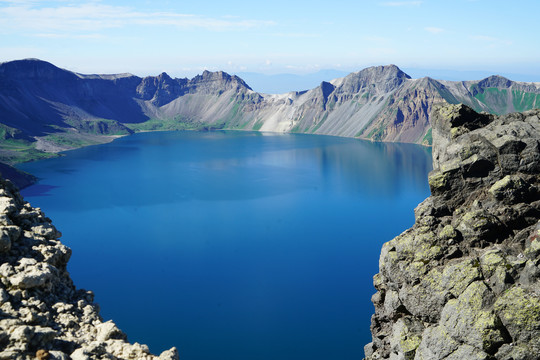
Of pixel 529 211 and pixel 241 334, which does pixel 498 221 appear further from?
pixel 241 334

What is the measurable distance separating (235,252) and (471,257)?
68115 millimetres

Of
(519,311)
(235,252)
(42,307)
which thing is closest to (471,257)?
(519,311)

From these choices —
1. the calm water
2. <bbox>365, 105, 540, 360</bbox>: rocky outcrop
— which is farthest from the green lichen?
the calm water

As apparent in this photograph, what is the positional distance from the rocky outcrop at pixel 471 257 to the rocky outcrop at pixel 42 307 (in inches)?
459

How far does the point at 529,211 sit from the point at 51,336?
70.5 feet

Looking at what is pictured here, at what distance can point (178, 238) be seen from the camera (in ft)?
312

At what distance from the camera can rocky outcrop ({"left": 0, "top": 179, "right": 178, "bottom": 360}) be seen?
13.6 meters

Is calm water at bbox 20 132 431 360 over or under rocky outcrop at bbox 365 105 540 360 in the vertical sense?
under

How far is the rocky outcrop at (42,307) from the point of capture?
44.5 ft

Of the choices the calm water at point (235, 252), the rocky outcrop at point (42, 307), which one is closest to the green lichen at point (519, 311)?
the rocky outcrop at point (42, 307)

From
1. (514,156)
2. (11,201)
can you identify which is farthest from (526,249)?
(11,201)

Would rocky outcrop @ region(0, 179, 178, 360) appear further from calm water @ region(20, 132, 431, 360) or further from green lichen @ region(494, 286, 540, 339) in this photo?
calm water @ region(20, 132, 431, 360)

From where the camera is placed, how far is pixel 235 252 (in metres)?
86.5

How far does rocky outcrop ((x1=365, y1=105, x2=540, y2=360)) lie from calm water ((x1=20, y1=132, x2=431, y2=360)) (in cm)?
3295
